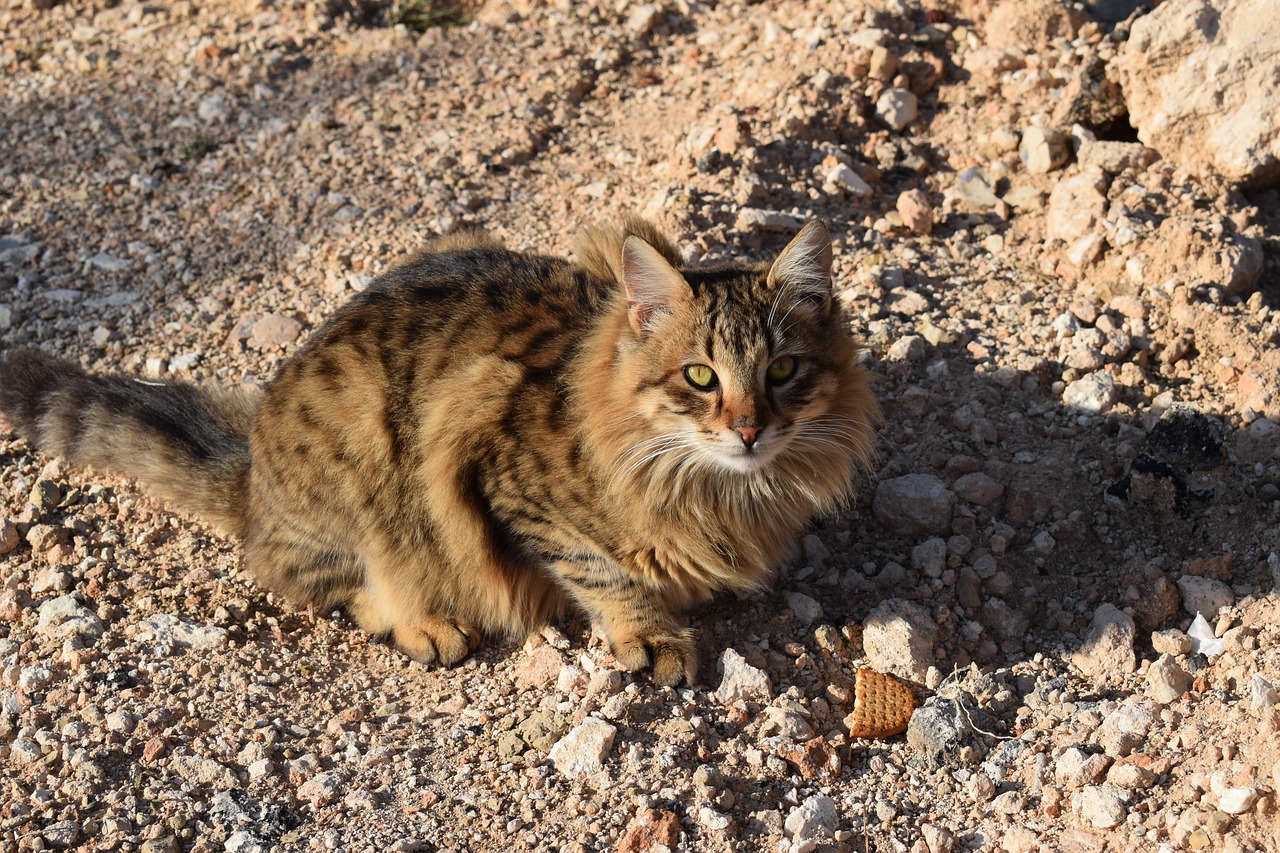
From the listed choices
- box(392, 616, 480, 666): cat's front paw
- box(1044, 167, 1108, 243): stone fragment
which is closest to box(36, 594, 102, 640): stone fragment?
box(392, 616, 480, 666): cat's front paw

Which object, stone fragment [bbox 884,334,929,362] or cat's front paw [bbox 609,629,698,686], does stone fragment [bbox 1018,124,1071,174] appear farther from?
cat's front paw [bbox 609,629,698,686]

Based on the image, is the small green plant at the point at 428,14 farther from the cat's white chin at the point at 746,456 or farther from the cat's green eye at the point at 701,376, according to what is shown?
the cat's white chin at the point at 746,456

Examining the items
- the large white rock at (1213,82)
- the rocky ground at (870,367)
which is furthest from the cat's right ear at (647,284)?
the large white rock at (1213,82)

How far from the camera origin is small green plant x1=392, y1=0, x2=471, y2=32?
6.18 m

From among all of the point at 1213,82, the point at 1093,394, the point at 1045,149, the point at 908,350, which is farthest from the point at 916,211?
the point at 1213,82

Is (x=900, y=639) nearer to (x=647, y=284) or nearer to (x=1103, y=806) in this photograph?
(x=1103, y=806)

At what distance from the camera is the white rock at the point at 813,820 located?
2.92 m

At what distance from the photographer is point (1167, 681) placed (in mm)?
3172

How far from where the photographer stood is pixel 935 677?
134 inches

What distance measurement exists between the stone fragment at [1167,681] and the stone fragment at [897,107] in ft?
9.44

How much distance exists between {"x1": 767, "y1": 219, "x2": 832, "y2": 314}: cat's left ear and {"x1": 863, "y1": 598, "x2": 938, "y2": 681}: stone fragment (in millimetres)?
959

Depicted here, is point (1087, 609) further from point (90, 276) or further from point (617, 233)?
point (90, 276)

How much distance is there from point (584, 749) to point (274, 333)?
7.92 feet

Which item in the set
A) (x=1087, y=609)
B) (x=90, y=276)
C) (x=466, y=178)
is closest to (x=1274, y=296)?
(x=1087, y=609)
